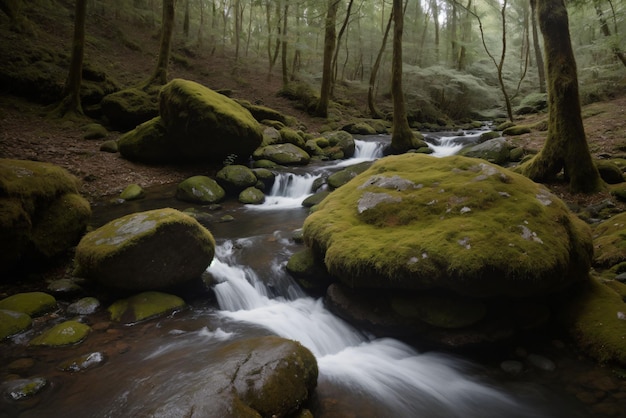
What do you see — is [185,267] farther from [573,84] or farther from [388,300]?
[573,84]

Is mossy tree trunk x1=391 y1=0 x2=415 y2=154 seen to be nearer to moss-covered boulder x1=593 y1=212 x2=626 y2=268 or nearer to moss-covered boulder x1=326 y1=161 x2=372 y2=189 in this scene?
moss-covered boulder x1=326 y1=161 x2=372 y2=189

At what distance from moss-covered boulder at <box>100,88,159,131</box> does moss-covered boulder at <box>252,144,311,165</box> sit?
14.8ft

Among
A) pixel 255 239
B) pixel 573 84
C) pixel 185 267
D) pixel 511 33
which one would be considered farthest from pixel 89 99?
pixel 511 33

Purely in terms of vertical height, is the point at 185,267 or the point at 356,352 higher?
the point at 185,267

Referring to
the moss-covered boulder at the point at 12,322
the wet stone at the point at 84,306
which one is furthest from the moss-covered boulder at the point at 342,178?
the moss-covered boulder at the point at 12,322

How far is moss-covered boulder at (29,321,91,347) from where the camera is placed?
401 centimetres

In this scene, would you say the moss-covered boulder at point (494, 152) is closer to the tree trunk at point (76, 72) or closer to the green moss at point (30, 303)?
the green moss at point (30, 303)

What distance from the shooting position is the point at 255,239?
758 centimetres

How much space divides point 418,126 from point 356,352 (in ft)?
67.6

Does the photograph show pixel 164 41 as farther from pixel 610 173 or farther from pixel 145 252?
pixel 610 173

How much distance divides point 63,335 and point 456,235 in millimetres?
4750

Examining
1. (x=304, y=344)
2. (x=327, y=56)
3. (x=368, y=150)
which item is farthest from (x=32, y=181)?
(x=327, y=56)

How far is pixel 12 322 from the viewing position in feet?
13.8

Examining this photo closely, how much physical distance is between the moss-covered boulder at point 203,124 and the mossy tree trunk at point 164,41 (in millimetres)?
4203
